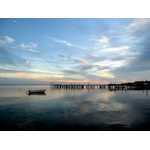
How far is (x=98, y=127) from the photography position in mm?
9102

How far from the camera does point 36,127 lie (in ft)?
30.0

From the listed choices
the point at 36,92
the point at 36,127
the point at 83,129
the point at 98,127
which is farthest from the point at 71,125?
the point at 36,92

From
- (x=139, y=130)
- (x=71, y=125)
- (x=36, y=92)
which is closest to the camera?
(x=139, y=130)

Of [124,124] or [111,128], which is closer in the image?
[111,128]

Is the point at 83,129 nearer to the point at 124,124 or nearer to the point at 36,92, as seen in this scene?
the point at 124,124

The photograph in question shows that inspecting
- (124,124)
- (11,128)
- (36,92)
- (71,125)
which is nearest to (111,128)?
(124,124)

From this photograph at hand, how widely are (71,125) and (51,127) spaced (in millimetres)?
1862

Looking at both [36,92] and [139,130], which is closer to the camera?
[139,130]

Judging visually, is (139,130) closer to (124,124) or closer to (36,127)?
(124,124)

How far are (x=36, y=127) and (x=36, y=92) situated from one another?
33.7m

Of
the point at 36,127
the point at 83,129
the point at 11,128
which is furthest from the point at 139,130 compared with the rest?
the point at 11,128

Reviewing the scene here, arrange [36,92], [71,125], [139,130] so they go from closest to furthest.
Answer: [139,130] < [71,125] < [36,92]

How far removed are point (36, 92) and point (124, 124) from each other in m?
37.1

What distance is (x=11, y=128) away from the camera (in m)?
9.07
